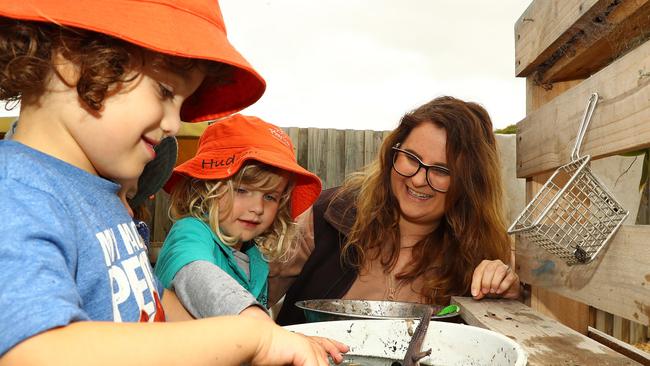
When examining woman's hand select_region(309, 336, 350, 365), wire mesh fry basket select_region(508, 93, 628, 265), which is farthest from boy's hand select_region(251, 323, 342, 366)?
wire mesh fry basket select_region(508, 93, 628, 265)

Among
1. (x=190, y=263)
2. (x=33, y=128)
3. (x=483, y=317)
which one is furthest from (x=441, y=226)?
(x=33, y=128)

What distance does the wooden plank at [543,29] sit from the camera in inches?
67.4

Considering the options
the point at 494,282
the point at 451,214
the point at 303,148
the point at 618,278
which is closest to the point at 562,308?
the point at 494,282

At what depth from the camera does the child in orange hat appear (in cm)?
216

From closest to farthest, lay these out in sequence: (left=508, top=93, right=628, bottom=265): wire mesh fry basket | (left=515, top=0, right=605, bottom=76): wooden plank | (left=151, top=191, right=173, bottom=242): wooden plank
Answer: (left=508, top=93, right=628, bottom=265): wire mesh fry basket, (left=515, top=0, right=605, bottom=76): wooden plank, (left=151, top=191, right=173, bottom=242): wooden plank

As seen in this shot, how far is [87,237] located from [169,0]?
0.44m

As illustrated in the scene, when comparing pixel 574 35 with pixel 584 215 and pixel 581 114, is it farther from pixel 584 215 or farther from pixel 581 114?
pixel 584 215

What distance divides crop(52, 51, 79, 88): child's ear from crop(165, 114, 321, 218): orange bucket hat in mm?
1154

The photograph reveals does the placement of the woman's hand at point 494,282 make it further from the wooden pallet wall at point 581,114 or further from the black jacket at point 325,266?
the black jacket at point 325,266

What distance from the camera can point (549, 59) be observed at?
7.00 ft

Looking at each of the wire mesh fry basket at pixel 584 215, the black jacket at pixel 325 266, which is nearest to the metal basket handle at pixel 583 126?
the wire mesh fry basket at pixel 584 215

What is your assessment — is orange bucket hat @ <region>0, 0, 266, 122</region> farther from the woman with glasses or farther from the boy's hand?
the woman with glasses

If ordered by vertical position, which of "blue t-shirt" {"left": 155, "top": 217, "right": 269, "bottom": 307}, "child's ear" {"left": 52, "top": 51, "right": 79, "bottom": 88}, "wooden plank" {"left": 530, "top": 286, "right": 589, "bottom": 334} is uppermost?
"child's ear" {"left": 52, "top": 51, "right": 79, "bottom": 88}

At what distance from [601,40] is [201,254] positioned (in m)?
1.29
